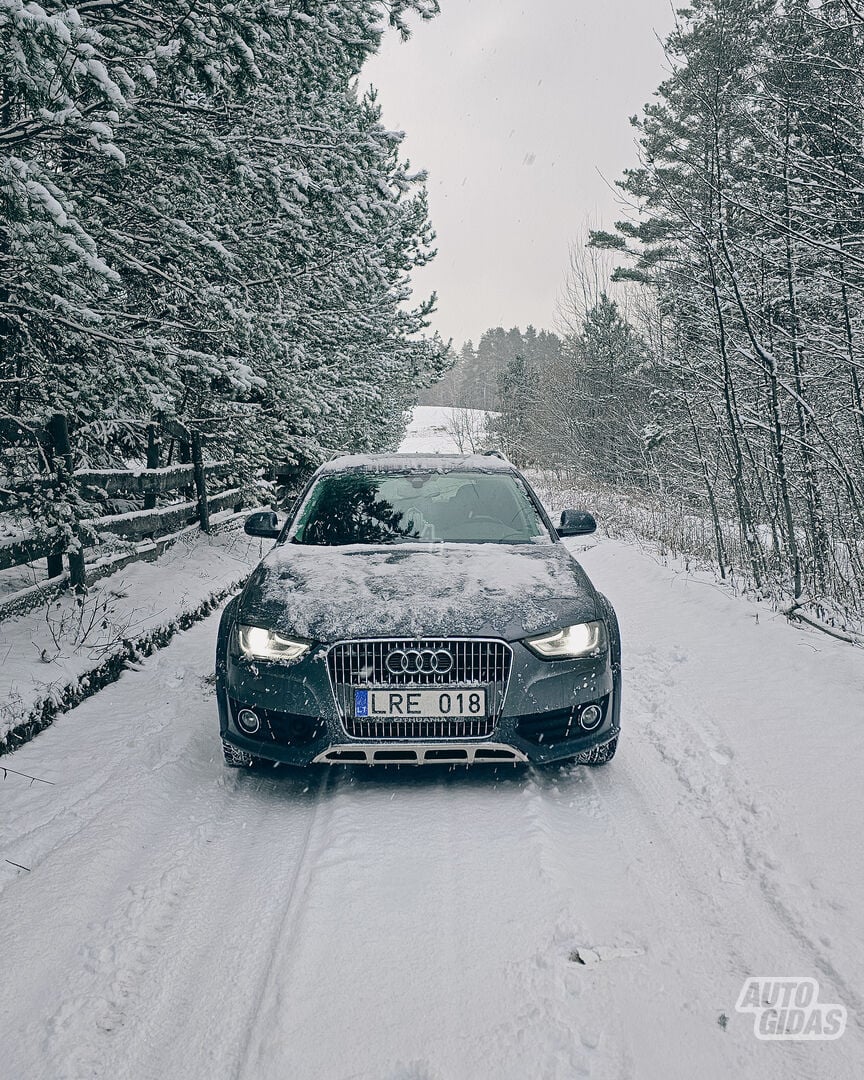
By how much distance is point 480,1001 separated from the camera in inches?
78.0

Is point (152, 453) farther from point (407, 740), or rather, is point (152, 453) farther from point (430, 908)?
point (430, 908)

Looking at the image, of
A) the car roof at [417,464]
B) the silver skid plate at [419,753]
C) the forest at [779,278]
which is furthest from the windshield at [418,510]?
the forest at [779,278]

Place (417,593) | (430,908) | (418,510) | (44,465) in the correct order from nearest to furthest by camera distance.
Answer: (430,908)
(417,593)
(418,510)
(44,465)

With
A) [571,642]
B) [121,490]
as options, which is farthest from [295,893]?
[121,490]

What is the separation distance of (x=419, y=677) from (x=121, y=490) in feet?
23.6

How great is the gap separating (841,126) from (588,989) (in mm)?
7721

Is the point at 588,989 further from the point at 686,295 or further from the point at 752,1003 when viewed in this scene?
the point at 686,295

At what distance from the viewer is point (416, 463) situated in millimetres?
5301

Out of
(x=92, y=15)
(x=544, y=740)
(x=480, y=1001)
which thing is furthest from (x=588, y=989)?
(x=92, y=15)

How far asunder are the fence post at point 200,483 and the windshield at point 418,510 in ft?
22.5

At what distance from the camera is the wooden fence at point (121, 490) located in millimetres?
5969

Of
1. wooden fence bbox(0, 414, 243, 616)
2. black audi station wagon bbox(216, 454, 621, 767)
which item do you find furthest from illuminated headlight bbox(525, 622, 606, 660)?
wooden fence bbox(0, 414, 243, 616)

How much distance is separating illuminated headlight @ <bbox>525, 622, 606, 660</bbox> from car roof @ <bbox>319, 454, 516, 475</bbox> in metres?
2.04

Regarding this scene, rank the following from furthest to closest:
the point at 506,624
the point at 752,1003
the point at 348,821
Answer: the point at 506,624 < the point at 348,821 < the point at 752,1003
